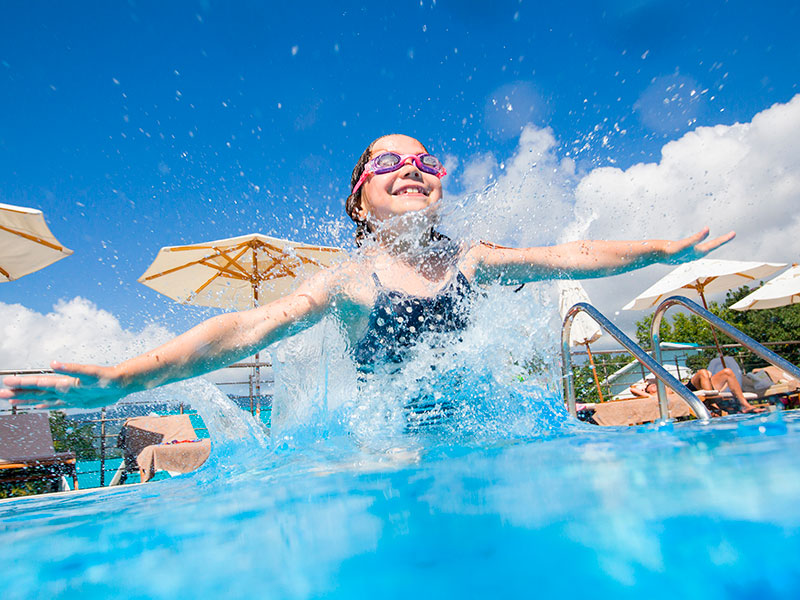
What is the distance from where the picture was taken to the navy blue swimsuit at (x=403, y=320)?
2.47 metres

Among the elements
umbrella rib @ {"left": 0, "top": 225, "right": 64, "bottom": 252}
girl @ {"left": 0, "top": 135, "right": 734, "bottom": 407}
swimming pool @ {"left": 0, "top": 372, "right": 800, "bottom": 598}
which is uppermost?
umbrella rib @ {"left": 0, "top": 225, "right": 64, "bottom": 252}

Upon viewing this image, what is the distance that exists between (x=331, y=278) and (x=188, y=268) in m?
7.11

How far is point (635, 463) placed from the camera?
1402 mm

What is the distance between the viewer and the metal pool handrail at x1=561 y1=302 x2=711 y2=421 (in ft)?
7.61

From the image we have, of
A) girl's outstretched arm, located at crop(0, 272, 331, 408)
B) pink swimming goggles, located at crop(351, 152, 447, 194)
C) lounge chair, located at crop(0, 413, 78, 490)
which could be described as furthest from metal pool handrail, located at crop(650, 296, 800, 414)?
lounge chair, located at crop(0, 413, 78, 490)

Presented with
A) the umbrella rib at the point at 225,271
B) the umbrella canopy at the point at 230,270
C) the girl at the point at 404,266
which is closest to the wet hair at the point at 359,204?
the girl at the point at 404,266

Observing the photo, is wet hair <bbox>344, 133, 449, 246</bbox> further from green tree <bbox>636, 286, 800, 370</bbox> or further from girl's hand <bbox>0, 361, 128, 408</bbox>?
green tree <bbox>636, 286, 800, 370</bbox>

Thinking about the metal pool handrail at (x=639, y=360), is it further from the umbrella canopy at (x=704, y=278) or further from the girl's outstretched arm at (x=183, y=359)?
the umbrella canopy at (x=704, y=278)

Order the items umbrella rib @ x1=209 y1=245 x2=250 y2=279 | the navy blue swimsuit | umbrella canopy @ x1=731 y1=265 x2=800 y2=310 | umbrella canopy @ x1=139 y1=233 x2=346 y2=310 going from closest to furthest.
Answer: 1. the navy blue swimsuit
2. umbrella canopy @ x1=139 y1=233 x2=346 y2=310
3. umbrella rib @ x1=209 y1=245 x2=250 y2=279
4. umbrella canopy @ x1=731 y1=265 x2=800 y2=310

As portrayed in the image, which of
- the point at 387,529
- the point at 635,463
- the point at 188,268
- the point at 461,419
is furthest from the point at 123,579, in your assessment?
the point at 188,268

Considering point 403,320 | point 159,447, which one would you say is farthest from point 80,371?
point 159,447

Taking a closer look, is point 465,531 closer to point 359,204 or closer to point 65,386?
point 65,386

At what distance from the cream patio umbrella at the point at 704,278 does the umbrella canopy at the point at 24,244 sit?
11.2m

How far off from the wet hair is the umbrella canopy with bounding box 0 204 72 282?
5.23 meters
